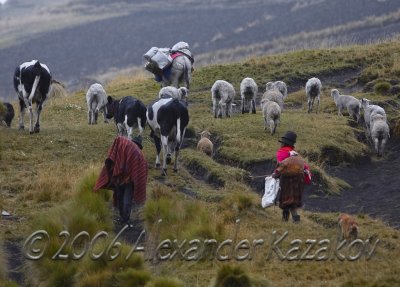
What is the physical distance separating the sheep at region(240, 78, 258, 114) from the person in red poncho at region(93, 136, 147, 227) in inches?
482

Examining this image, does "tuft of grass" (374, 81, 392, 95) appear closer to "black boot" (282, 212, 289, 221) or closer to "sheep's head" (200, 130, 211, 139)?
"sheep's head" (200, 130, 211, 139)

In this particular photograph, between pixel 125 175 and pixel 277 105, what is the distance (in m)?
9.52

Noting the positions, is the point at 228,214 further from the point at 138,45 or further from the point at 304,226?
the point at 138,45

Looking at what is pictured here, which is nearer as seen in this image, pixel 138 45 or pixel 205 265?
pixel 205 265

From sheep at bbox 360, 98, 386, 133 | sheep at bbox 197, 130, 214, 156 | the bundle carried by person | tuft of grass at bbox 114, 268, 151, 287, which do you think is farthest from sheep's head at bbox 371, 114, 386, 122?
tuft of grass at bbox 114, 268, 151, 287

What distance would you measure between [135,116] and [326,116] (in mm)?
10332

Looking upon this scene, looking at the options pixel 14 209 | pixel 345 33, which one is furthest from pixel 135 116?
pixel 345 33

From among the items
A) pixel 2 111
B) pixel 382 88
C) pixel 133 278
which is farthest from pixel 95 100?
pixel 133 278

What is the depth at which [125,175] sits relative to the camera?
14.8 meters

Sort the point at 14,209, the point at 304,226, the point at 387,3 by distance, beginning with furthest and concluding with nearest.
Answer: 1. the point at 387,3
2. the point at 14,209
3. the point at 304,226

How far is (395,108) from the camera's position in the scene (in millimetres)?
29266

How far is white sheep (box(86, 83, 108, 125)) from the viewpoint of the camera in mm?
25062

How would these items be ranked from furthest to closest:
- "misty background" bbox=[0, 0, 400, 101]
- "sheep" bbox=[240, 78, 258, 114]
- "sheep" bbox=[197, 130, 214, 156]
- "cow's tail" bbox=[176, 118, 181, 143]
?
1. "misty background" bbox=[0, 0, 400, 101]
2. "sheep" bbox=[240, 78, 258, 114]
3. "sheep" bbox=[197, 130, 214, 156]
4. "cow's tail" bbox=[176, 118, 181, 143]

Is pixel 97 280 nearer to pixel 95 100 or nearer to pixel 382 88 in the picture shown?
pixel 95 100
